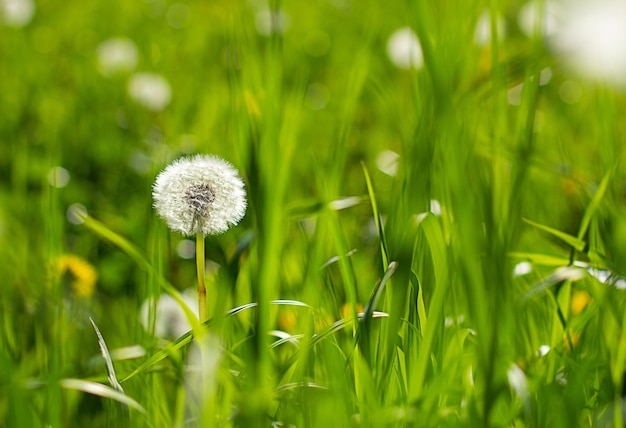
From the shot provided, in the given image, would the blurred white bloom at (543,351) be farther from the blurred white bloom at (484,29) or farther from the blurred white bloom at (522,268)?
the blurred white bloom at (484,29)

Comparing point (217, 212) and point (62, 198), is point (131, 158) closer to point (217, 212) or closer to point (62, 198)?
point (62, 198)

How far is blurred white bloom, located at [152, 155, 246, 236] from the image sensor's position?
76 cm

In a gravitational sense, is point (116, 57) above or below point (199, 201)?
above

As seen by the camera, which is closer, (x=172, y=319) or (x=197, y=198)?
(x=197, y=198)

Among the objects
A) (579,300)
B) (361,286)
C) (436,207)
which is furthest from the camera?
(579,300)

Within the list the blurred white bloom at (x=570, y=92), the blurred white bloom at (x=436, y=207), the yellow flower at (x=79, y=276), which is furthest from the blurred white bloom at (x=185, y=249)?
the blurred white bloom at (x=570, y=92)

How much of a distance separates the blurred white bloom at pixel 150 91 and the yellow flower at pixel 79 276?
1019 mm

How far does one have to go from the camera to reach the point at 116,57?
107 inches

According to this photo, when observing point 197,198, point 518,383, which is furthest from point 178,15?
point 518,383

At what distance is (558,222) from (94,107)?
1444 millimetres

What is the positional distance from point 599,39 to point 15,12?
8.21 feet

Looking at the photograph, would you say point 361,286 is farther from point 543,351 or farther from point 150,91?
point 150,91

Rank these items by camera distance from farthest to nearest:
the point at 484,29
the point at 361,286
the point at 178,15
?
the point at 178,15
the point at 484,29
the point at 361,286

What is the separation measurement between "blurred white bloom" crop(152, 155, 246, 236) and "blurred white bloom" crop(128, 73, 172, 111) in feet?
5.36
